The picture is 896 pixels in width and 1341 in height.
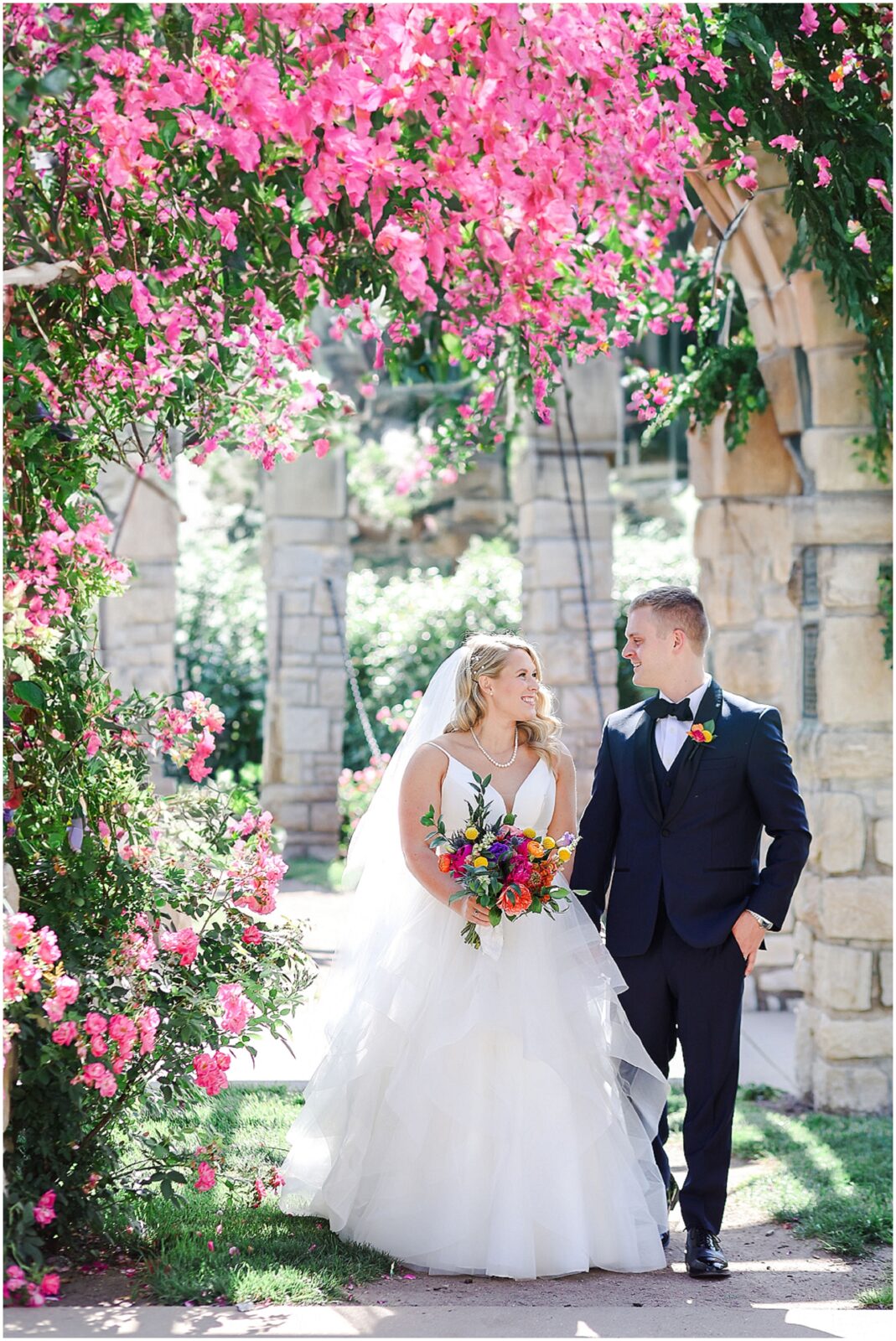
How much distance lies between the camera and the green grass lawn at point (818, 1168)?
3973 mm

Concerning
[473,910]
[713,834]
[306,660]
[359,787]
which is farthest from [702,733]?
[306,660]

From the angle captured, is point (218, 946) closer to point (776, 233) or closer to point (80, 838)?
point (80, 838)

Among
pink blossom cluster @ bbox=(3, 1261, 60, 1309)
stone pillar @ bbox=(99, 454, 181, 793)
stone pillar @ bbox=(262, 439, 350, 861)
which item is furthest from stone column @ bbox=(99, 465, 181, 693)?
pink blossom cluster @ bbox=(3, 1261, 60, 1309)

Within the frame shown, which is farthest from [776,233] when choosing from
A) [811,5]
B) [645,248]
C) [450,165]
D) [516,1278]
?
[516,1278]

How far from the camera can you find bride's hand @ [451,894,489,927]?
351 centimetres

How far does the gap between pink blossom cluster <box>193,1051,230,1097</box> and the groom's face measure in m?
1.47

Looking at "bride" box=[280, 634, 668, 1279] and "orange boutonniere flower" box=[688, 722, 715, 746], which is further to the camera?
"orange boutonniere flower" box=[688, 722, 715, 746]

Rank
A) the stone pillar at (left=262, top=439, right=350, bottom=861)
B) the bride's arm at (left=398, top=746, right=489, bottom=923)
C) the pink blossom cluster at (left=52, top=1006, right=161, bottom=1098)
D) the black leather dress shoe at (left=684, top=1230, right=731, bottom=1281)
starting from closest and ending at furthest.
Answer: the pink blossom cluster at (left=52, top=1006, right=161, bottom=1098) < the black leather dress shoe at (left=684, top=1230, right=731, bottom=1281) < the bride's arm at (left=398, top=746, right=489, bottom=923) < the stone pillar at (left=262, top=439, right=350, bottom=861)

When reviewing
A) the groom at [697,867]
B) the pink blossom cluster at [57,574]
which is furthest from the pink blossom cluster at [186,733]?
the groom at [697,867]

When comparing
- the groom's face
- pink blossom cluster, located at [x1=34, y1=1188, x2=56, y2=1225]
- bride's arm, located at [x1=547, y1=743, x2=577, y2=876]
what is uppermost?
the groom's face

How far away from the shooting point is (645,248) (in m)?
4.98

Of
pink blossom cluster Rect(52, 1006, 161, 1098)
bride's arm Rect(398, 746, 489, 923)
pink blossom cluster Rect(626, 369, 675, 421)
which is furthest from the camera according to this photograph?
pink blossom cluster Rect(626, 369, 675, 421)

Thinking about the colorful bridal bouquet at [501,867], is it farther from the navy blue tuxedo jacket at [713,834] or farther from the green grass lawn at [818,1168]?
the green grass lawn at [818,1168]

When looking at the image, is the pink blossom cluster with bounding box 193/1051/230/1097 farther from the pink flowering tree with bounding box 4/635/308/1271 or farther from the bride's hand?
the bride's hand
